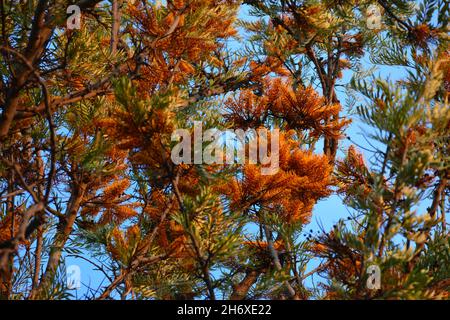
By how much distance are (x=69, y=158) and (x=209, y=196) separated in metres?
0.71

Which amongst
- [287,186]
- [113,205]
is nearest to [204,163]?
[287,186]

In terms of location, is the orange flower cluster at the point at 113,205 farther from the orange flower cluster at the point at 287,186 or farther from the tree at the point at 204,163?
the orange flower cluster at the point at 287,186

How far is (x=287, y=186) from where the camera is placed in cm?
175

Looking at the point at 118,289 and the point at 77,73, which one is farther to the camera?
the point at 77,73

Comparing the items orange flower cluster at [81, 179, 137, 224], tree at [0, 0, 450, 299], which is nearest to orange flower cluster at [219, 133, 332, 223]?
tree at [0, 0, 450, 299]

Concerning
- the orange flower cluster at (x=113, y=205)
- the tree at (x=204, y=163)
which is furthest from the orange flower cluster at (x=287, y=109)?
the orange flower cluster at (x=113, y=205)

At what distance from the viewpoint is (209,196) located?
96 centimetres

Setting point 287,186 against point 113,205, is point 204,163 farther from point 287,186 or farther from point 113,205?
point 113,205

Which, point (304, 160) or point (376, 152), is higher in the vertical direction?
point (304, 160)

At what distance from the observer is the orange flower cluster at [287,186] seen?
65.1 inches

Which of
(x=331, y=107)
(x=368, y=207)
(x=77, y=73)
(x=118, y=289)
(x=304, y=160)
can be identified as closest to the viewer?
(x=368, y=207)
